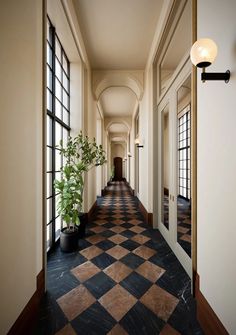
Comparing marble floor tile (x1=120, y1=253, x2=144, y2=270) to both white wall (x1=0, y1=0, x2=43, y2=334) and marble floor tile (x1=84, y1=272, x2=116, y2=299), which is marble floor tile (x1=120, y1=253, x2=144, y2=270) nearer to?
marble floor tile (x1=84, y1=272, x2=116, y2=299)

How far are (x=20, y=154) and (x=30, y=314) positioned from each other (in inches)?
59.3

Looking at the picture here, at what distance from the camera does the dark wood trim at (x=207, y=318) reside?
1305mm

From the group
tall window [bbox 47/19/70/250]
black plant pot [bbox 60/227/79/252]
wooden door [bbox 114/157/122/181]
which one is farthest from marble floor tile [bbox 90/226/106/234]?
wooden door [bbox 114/157/122/181]

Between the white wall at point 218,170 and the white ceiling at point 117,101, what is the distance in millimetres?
5548

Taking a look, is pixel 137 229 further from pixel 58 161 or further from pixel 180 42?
pixel 180 42

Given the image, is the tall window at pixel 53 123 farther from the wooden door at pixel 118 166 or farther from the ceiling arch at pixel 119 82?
the wooden door at pixel 118 166

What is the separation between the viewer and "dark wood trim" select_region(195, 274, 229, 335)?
130 cm

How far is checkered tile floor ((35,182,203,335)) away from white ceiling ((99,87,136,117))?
5.89 metres

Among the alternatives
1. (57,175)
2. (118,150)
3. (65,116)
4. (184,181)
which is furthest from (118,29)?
(118,150)

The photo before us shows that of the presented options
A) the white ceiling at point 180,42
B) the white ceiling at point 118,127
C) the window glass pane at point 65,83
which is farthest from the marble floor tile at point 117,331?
the white ceiling at point 118,127

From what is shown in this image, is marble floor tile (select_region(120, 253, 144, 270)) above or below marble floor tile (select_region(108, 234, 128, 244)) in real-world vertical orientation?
below

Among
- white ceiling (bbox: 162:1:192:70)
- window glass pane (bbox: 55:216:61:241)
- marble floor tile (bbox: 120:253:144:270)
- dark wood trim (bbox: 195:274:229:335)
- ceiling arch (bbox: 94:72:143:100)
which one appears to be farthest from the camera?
ceiling arch (bbox: 94:72:143:100)

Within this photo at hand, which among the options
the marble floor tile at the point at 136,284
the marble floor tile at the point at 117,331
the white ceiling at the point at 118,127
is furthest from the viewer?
the white ceiling at the point at 118,127

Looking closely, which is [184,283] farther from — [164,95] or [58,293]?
[164,95]
